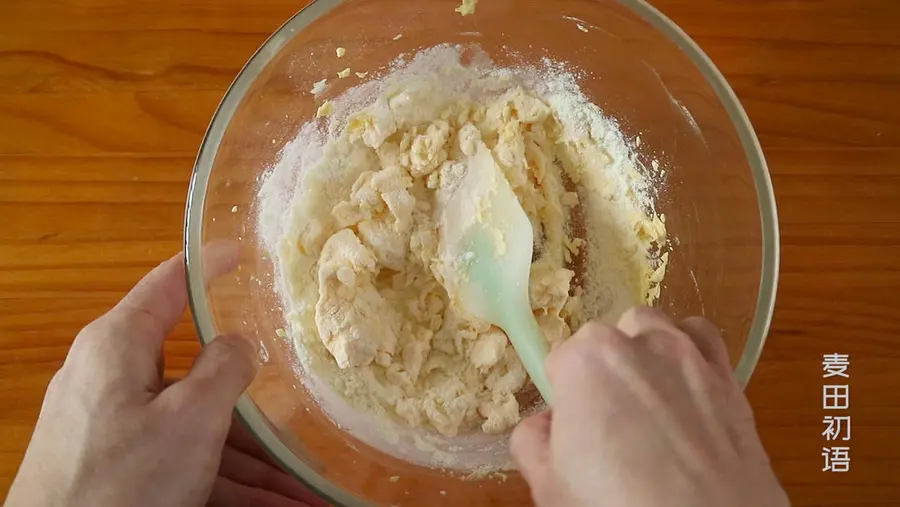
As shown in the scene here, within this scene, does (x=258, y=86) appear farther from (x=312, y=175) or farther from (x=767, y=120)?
(x=767, y=120)

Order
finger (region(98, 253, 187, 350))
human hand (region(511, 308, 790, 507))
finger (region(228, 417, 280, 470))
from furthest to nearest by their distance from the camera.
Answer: finger (region(228, 417, 280, 470)) → finger (region(98, 253, 187, 350)) → human hand (region(511, 308, 790, 507))

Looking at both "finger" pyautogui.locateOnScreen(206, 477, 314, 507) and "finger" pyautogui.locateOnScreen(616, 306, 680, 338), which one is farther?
"finger" pyautogui.locateOnScreen(206, 477, 314, 507)

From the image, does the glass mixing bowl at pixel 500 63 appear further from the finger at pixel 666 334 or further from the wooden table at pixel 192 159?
the wooden table at pixel 192 159

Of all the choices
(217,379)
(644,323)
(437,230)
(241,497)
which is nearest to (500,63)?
(437,230)

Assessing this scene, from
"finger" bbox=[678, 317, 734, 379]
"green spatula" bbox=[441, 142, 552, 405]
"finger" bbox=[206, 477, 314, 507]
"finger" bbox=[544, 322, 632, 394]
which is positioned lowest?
"finger" bbox=[206, 477, 314, 507]

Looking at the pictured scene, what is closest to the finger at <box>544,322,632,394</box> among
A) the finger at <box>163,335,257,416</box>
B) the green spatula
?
the green spatula

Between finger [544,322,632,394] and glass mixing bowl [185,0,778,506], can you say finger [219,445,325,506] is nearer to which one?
glass mixing bowl [185,0,778,506]

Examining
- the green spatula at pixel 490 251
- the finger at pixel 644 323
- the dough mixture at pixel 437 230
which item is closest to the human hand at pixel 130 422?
the dough mixture at pixel 437 230
